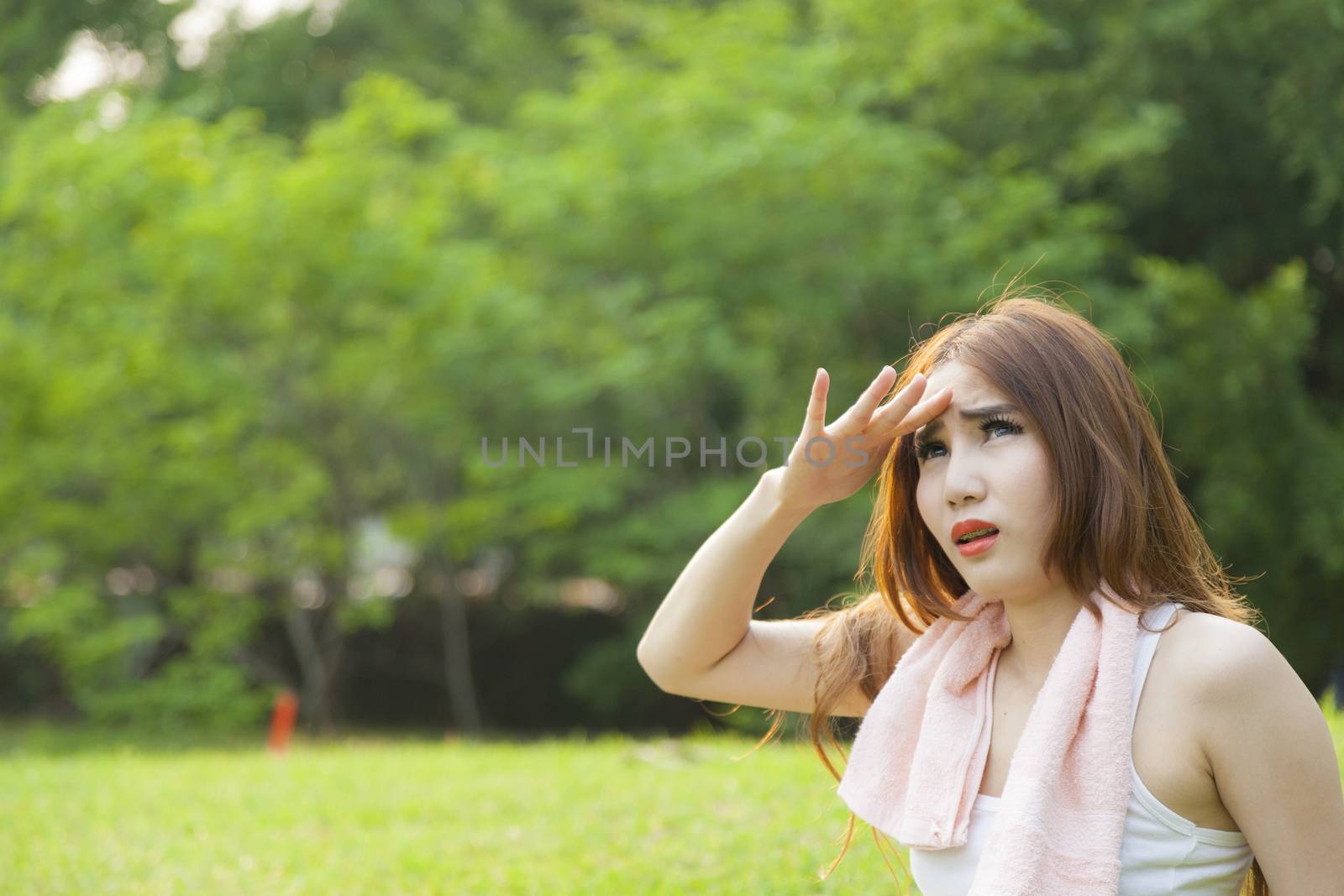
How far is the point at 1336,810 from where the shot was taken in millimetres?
1464

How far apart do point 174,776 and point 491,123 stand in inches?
440

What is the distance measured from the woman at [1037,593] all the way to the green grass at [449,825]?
1032 millimetres

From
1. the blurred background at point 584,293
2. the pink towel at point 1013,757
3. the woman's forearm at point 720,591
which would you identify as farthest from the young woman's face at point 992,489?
the blurred background at point 584,293

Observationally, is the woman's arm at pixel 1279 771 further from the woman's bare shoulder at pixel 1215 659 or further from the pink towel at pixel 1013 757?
the pink towel at pixel 1013 757

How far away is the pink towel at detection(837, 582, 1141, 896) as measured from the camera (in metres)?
1.51

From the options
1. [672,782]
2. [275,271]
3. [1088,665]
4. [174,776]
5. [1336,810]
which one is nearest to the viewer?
[1336,810]

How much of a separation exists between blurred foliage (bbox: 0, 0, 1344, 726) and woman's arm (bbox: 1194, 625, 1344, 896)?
835cm

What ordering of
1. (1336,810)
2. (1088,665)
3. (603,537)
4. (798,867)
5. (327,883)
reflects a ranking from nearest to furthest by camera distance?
1. (1336,810)
2. (1088,665)
3. (798,867)
4. (327,883)
5. (603,537)

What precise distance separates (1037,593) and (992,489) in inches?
6.5

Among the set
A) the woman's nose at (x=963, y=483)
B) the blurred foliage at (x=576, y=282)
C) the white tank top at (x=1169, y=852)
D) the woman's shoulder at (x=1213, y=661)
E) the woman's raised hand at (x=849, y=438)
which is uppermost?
the blurred foliage at (x=576, y=282)

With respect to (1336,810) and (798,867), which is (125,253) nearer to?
(798,867)

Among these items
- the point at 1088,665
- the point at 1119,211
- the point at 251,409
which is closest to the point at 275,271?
the point at 251,409

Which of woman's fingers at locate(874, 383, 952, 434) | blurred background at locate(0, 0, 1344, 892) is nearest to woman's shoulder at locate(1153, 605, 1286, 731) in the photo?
woman's fingers at locate(874, 383, 952, 434)

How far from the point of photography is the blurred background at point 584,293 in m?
10.3
